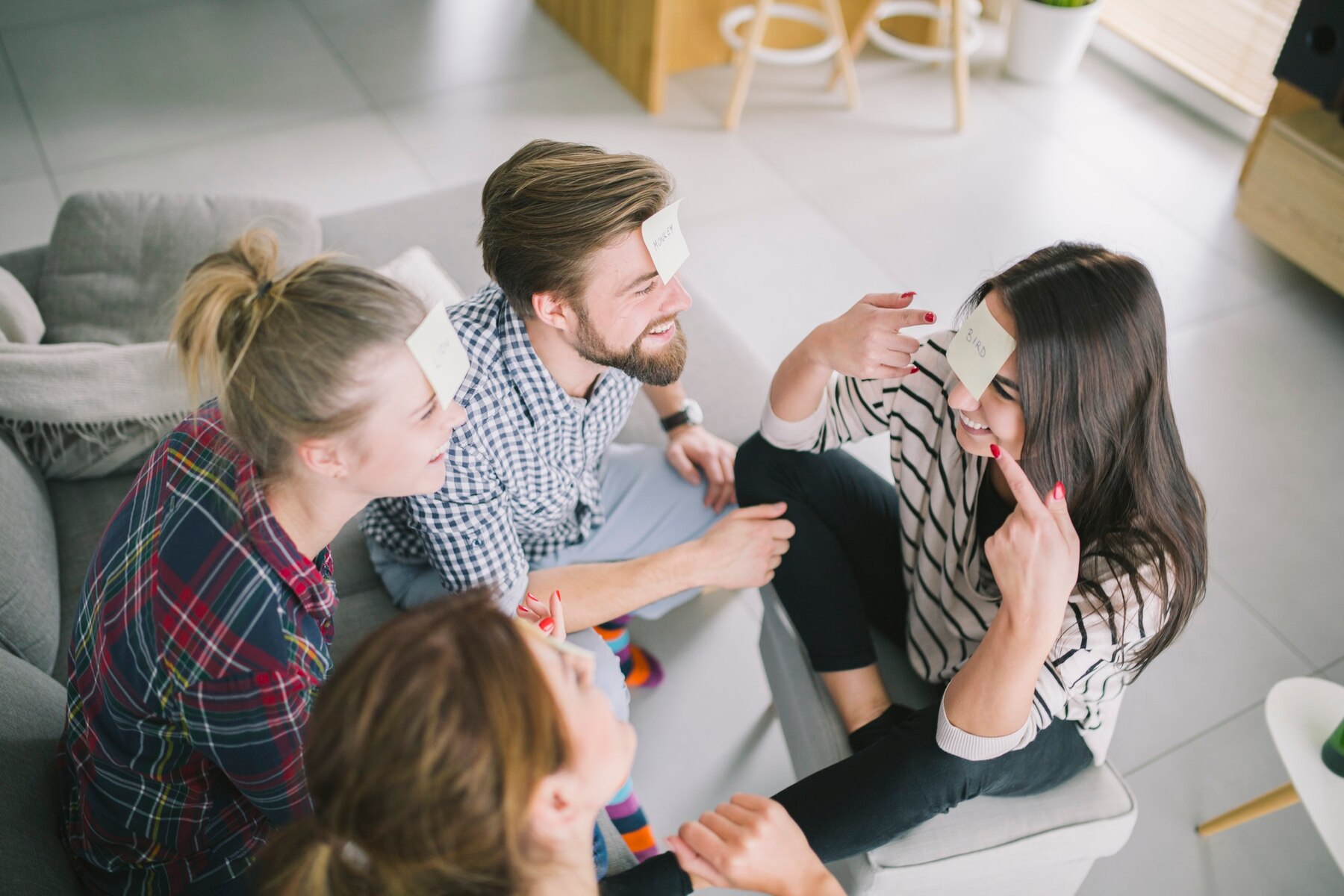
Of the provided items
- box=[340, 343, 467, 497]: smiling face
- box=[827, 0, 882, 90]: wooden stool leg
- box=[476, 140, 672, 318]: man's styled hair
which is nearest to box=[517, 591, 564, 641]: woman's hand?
box=[340, 343, 467, 497]: smiling face

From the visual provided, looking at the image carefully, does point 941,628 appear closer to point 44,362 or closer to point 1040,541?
point 1040,541

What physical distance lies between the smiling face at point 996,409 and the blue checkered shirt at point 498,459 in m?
0.59

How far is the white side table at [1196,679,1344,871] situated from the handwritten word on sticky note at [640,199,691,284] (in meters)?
1.22

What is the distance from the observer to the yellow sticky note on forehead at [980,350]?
1.33m

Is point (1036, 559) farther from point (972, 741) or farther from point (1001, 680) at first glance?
point (972, 741)

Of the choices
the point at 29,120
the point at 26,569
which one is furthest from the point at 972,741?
the point at 29,120

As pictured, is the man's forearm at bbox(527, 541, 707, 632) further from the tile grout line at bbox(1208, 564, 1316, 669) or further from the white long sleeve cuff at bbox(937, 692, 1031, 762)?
the tile grout line at bbox(1208, 564, 1316, 669)

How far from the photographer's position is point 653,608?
1896 mm

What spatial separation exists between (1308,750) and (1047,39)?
2802 millimetres

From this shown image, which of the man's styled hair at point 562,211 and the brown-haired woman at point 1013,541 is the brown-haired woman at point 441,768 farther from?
the man's styled hair at point 562,211

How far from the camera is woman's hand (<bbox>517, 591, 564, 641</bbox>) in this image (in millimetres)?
1207

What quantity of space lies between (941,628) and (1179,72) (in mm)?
3015

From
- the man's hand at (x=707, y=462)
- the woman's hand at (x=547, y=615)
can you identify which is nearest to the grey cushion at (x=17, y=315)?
the woman's hand at (x=547, y=615)

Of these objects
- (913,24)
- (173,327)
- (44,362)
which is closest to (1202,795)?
(173,327)
